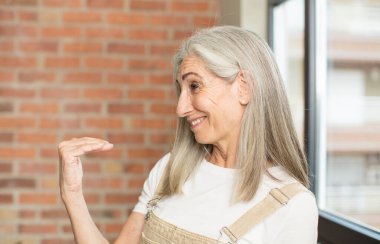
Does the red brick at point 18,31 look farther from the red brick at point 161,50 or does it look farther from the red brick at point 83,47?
the red brick at point 161,50

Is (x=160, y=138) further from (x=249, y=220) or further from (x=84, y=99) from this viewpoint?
(x=249, y=220)

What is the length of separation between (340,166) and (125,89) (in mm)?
1083

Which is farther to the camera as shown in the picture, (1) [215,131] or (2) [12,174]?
→ (2) [12,174]

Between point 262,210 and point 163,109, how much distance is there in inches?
58.3

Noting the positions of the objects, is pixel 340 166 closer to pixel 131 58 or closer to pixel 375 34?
pixel 375 34

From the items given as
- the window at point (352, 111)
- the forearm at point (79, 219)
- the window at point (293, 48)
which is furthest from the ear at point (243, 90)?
the window at point (293, 48)

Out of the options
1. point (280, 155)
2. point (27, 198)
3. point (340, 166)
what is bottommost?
point (27, 198)

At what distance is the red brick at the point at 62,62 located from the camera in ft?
8.72

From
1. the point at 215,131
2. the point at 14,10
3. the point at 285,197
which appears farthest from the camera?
the point at 14,10

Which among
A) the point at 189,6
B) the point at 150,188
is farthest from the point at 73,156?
the point at 189,6

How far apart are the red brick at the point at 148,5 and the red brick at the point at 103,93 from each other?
40 centimetres

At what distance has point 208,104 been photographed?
1.38 m

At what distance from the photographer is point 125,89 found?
271cm

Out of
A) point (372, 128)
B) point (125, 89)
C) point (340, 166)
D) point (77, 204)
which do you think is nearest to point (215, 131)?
point (77, 204)
